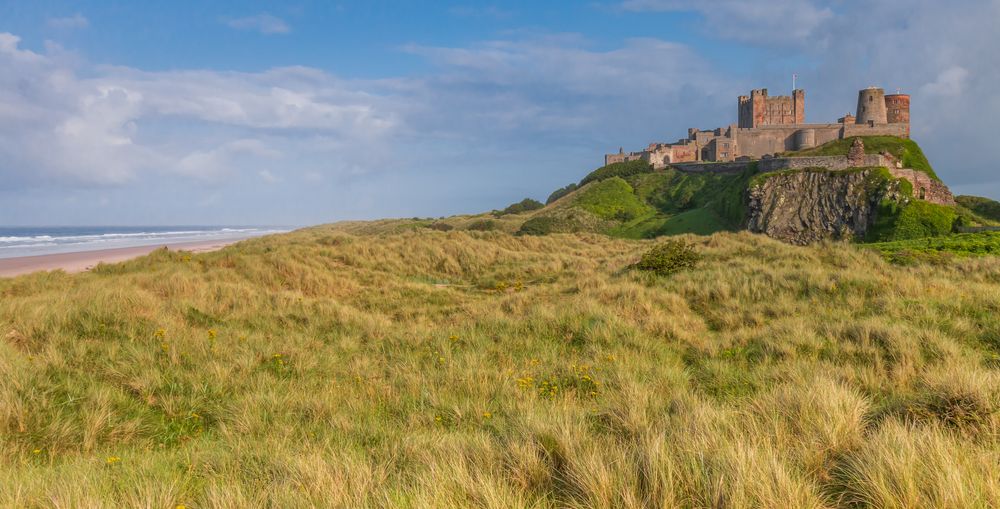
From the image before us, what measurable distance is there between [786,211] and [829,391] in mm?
33843

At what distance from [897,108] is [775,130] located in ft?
38.6

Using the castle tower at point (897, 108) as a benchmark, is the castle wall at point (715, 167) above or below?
below

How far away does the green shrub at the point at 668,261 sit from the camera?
14.1 m

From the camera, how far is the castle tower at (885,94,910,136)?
50094 millimetres

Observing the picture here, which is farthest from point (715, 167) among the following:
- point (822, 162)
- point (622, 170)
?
point (822, 162)

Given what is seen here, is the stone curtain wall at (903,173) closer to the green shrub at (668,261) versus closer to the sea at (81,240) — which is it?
the green shrub at (668,261)

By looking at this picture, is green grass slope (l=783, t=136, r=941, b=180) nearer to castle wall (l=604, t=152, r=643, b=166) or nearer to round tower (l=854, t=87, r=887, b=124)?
round tower (l=854, t=87, r=887, b=124)

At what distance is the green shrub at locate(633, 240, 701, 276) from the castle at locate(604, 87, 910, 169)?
45355 mm

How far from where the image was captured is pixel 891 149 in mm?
38250

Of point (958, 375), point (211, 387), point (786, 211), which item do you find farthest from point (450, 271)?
point (786, 211)

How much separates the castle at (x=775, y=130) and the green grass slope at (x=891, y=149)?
876 centimetres

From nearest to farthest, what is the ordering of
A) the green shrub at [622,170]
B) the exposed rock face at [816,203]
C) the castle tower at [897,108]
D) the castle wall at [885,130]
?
the exposed rock face at [816,203], the castle wall at [885,130], the castle tower at [897,108], the green shrub at [622,170]

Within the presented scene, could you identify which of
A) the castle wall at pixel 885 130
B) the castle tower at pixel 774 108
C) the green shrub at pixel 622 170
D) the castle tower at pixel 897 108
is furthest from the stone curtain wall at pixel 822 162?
the castle tower at pixel 774 108

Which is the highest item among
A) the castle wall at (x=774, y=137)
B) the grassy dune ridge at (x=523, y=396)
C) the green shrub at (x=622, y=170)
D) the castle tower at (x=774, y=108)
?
the castle tower at (x=774, y=108)
